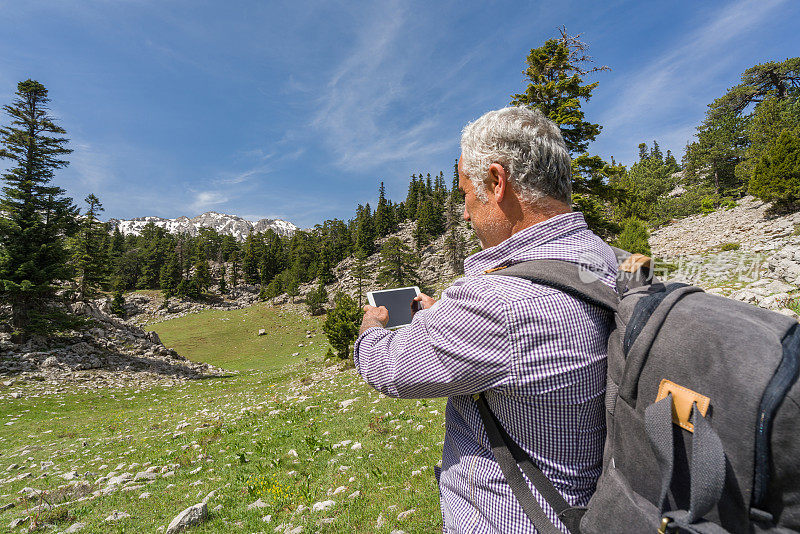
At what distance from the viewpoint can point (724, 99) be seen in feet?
190

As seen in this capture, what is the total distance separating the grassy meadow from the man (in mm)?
3128

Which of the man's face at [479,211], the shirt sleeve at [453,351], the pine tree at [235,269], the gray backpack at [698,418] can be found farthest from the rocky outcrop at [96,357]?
the pine tree at [235,269]

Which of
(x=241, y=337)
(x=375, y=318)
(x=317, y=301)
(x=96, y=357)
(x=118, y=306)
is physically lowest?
(x=241, y=337)

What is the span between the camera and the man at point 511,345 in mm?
1742

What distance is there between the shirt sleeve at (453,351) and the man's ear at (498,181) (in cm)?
67

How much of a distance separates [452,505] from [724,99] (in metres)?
Result: 82.9

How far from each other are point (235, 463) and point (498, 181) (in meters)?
8.53

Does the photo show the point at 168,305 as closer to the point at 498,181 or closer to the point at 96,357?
the point at 96,357

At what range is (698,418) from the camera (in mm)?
1182

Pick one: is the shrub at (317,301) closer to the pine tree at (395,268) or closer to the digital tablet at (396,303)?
the pine tree at (395,268)

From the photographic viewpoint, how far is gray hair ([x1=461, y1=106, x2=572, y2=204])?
2.18 metres

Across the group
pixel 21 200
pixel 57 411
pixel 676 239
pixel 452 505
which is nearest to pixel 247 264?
pixel 21 200

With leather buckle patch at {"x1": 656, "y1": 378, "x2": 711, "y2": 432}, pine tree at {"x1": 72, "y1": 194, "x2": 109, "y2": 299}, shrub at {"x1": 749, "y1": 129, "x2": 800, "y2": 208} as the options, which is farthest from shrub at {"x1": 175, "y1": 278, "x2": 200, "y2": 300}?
shrub at {"x1": 749, "y1": 129, "x2": 800, "y2": 208}

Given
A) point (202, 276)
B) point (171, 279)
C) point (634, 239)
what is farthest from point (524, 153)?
point (202, 276)
